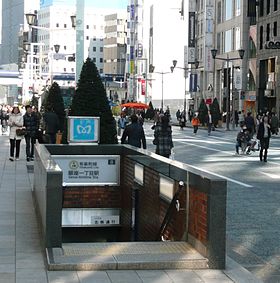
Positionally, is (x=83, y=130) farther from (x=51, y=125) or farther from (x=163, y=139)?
(x=51, y=125)

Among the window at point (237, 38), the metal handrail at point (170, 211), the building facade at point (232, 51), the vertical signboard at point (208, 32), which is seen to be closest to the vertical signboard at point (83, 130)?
the metal handrail at point (170, 211)

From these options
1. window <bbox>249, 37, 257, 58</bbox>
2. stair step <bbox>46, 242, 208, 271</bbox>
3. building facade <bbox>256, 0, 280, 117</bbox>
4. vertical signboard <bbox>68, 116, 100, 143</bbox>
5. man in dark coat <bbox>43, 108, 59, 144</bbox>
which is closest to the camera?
stair step <bbox>46, 242, 208, 271</bbox>

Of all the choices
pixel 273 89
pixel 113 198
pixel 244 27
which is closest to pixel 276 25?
pixel 273 89

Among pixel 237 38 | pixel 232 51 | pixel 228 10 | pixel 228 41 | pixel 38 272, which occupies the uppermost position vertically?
pixel 228 10

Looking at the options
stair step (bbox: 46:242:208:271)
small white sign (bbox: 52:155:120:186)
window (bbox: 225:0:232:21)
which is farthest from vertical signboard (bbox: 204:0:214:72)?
stair step (bbox: 46:242:208:271)

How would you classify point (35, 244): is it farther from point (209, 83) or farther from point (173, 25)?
point (173, 25)

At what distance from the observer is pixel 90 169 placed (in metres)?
15.6

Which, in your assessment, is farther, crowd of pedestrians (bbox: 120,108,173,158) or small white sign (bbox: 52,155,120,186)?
crowd of pedestrians (bbox: 120,108,173,158)

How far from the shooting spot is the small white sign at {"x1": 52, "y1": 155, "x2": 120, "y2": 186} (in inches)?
605

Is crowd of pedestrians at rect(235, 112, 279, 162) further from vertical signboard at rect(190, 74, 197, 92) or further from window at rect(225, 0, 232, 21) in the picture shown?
vertical signboard at rect(190, 74, 197, 92)

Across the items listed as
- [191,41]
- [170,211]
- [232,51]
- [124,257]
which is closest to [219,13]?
[232,51]

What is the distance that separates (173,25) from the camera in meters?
138

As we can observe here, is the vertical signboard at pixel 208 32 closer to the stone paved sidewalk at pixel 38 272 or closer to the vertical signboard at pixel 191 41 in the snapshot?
the vertical signboard at pixel 191 41

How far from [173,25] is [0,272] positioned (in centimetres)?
13242
